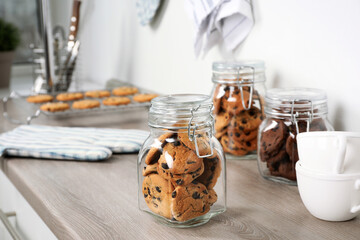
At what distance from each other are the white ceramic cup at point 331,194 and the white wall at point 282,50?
0.25 metres

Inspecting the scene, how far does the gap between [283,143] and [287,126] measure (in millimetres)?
32

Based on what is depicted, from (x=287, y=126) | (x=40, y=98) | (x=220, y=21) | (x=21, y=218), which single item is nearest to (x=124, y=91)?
(x=40, y=98)

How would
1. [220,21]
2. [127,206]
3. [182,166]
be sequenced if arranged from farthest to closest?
[220,21] < [127,206] < [182,166]

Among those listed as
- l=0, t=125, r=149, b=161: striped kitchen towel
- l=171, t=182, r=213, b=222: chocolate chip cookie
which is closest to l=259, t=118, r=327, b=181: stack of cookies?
l=171, t=182, r=213, b=222: chocolate chip cookie

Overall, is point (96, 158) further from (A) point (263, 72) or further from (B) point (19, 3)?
(B) point (19, 3)

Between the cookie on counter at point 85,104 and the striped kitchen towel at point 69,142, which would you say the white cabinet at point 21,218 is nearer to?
the striped kitchen towel at point 69,142

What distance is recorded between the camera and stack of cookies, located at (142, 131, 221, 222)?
25.9 inches

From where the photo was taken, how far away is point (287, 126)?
32.7 inches

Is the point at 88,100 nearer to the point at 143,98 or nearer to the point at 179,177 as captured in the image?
the point at 143,98

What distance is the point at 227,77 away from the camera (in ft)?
3.24

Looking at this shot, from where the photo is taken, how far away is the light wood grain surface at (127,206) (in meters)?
0.66

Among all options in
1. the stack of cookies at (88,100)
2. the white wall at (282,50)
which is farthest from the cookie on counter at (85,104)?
the white wall at (282,50)

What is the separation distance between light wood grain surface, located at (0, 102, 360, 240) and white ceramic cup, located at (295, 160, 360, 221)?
0.02 m

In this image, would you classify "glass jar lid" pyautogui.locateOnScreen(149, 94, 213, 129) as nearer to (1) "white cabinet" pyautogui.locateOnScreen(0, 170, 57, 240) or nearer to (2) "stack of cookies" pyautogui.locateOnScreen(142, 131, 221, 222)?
(2) "stack of cookies" pyautogui.locateOnScreen(142, 131, 221, 222)
